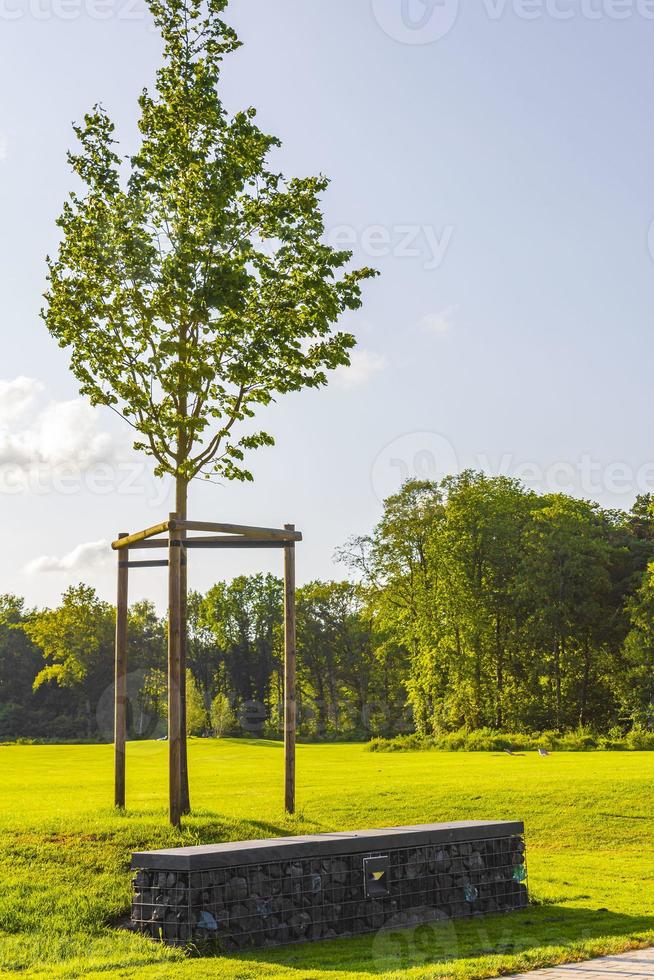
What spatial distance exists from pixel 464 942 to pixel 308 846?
1.73 m

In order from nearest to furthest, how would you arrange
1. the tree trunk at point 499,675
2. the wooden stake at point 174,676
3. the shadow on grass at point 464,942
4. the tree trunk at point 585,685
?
the shadow on grass at point 464,942, the wooden stake at point 174,676, the tree trunk at point 499,675, the tree trunk at point 585,685

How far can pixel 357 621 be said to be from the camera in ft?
285

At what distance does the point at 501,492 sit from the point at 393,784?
145 ft

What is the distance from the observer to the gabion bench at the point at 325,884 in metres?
10.0

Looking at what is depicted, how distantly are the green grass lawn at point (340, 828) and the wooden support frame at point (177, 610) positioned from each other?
0.73 meters

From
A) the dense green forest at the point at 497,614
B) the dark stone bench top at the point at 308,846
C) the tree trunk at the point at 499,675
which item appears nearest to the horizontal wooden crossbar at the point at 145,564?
the dark stone bench top at the point at 308,846

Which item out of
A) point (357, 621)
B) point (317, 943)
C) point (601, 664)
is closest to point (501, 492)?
point (601, 664)

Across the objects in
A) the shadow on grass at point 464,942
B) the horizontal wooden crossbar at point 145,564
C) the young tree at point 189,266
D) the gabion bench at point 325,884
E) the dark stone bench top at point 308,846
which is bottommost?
the shadow on grass at point 464,942

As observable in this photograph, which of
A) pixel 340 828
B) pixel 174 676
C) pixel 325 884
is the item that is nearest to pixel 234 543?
pixel 174 676

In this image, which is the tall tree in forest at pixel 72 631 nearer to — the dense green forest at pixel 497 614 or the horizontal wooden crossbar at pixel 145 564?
the dense green forest at pixel 497 614

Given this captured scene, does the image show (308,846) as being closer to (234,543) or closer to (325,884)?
(325,884)

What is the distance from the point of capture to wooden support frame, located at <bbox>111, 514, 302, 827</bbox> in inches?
572

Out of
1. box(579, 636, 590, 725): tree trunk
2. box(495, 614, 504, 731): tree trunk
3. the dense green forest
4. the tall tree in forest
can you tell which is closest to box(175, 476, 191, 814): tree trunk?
the dense green forest

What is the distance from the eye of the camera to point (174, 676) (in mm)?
14625
